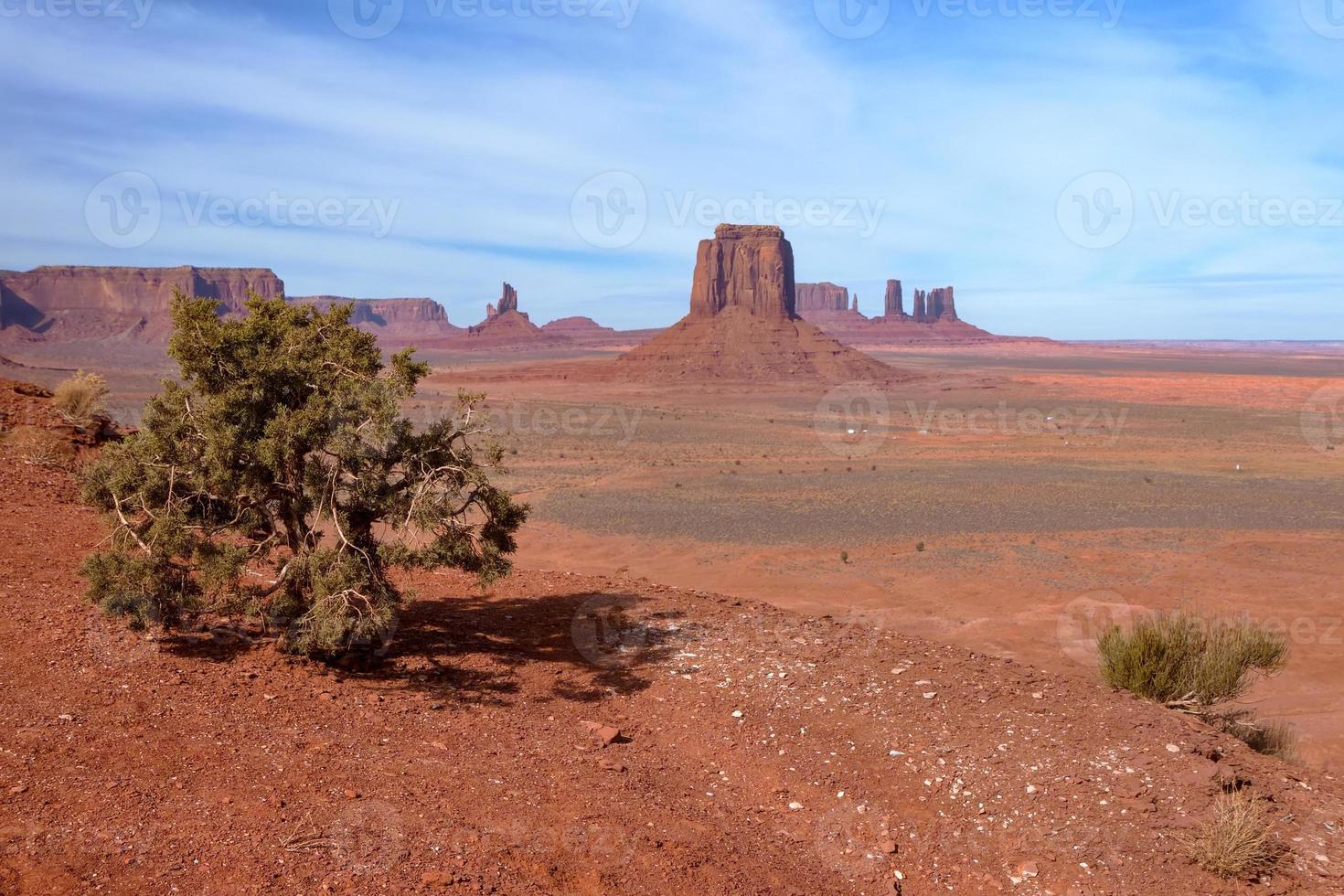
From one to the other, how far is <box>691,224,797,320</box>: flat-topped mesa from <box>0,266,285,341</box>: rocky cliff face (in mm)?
106041

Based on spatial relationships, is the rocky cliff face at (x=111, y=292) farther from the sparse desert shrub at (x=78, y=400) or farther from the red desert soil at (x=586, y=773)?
the red desert soil at (x=586, y=773)

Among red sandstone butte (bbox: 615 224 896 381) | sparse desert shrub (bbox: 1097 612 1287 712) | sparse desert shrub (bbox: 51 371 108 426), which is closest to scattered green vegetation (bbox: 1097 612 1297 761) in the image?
sparse desert shrub (bbox: 1097 612 1287 712)

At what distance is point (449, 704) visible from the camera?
8.59 m

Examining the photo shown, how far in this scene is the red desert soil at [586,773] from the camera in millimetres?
5699

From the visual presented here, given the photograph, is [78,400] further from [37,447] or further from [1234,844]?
[1234,844]

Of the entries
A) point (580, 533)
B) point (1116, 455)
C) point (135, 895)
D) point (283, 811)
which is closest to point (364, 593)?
point (283, 811)

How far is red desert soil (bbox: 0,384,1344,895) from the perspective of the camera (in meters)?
5.70

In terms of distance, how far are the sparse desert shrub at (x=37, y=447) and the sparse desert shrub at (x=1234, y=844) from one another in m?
18.0

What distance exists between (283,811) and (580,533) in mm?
17885

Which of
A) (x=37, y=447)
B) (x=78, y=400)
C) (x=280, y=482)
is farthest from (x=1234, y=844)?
(x=78, y=400)

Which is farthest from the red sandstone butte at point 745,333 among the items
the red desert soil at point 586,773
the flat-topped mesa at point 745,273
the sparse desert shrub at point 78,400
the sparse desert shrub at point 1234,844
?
the sparse desert shrub at point 1234,844

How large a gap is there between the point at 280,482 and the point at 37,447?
1023 cm

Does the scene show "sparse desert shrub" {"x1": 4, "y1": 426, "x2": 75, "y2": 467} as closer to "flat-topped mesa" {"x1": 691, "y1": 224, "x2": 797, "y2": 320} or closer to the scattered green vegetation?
the scattered green vegetation

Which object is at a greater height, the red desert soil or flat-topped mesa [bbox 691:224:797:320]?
flat-topped mesa [bbox 691:224:797:320]
